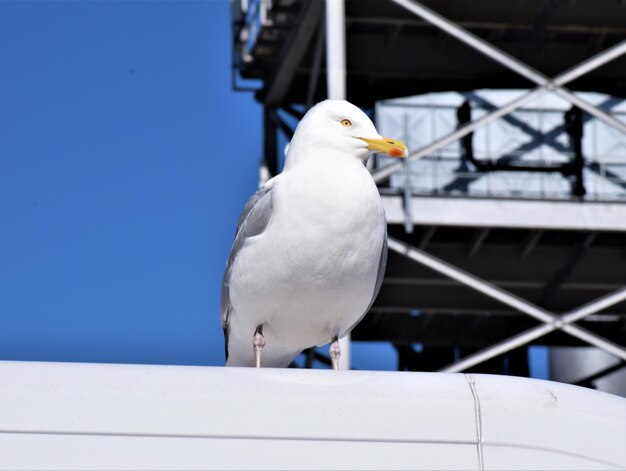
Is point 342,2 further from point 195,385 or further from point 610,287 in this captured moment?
point 195,385

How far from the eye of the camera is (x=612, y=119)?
21.0 m

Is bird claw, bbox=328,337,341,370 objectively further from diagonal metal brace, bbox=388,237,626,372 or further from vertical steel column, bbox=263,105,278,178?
vertical steel column, bbox=263,105,278,178

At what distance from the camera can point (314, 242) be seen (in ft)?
19.9

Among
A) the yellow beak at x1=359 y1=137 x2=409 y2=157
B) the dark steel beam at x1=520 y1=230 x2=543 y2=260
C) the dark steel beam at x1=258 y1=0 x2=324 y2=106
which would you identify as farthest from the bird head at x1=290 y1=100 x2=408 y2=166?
the dark steel beam at x1=258 y1=0 x2=324 y2=106

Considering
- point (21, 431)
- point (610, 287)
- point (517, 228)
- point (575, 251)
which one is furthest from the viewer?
point (610, 287)

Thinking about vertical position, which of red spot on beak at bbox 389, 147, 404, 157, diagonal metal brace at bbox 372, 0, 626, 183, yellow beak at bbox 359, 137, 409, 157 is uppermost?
yellow beak at bbox 359, 137, 409, 157

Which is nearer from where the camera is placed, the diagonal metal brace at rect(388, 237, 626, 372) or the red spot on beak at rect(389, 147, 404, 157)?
the red spot on beak at rect(389, 147, 404, 157)

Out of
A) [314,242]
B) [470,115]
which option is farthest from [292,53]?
[314,242]

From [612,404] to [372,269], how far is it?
7.94ft

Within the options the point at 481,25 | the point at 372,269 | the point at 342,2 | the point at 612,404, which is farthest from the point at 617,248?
the point at 612,404

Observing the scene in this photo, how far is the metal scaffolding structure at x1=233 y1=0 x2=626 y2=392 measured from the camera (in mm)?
20750

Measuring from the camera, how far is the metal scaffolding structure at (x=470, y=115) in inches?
817

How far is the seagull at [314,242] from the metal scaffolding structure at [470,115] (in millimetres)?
12838

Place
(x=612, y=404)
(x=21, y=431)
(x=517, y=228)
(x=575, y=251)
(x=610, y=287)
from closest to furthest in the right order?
(x=21, y=431) < (x=612, y=404) < (x=517, y=228) < (x=575, y=251) < (x=610, y=287)
